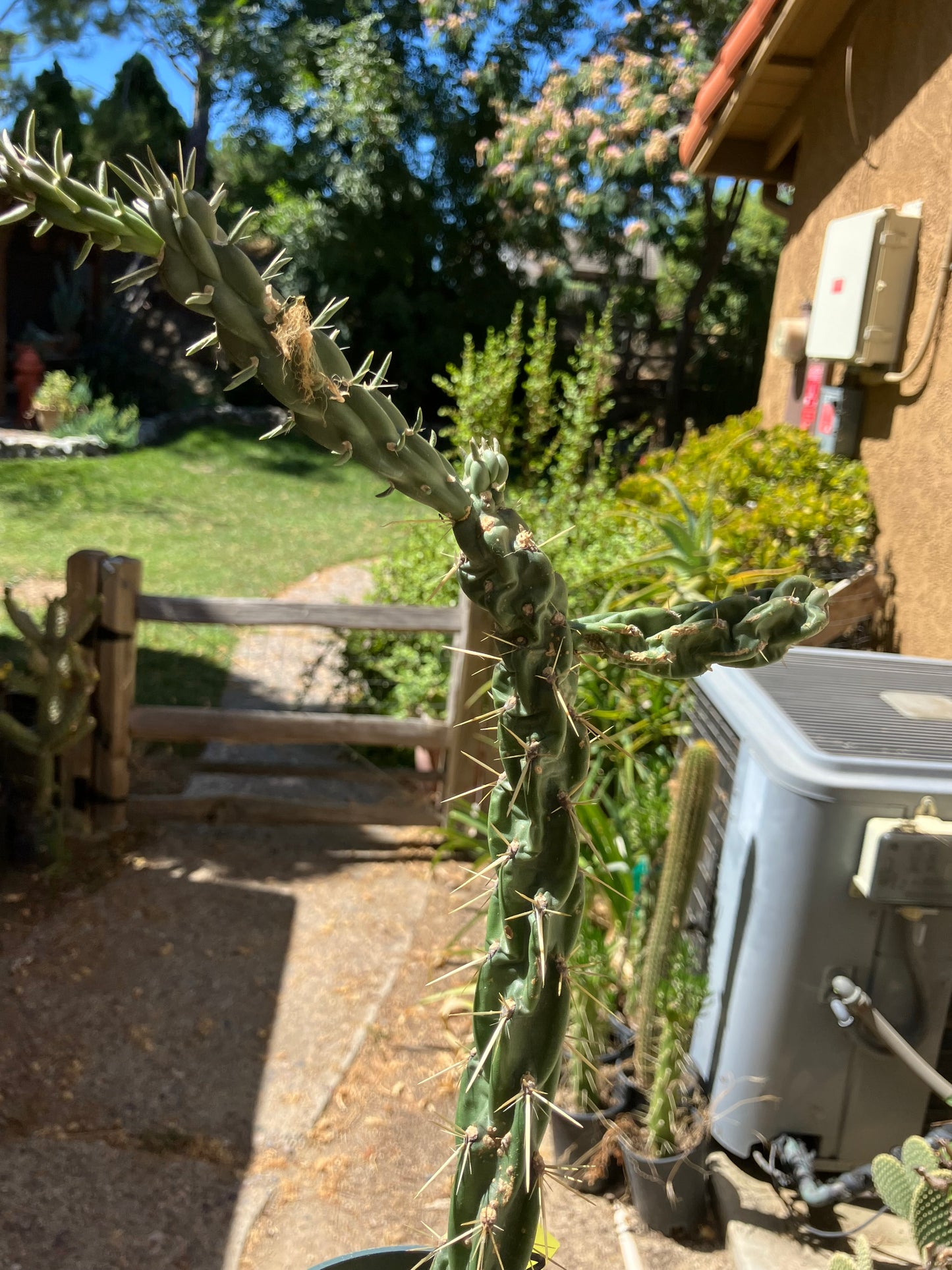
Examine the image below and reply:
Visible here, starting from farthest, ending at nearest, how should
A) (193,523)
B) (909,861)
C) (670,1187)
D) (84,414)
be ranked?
1. (84,414)
2. (193,523)
3. (670,1187)
4. (909,861)

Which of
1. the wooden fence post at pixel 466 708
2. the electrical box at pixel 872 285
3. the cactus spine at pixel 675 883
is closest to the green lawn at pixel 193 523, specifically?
the wooden fence post at pixel 466 708

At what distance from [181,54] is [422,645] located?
18403mm

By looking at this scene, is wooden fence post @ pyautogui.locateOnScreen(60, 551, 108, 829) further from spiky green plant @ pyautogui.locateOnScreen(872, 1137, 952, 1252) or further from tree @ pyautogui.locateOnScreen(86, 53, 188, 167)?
tree @ pyautogui.locateOnScreen(86, 53, 188, 167)

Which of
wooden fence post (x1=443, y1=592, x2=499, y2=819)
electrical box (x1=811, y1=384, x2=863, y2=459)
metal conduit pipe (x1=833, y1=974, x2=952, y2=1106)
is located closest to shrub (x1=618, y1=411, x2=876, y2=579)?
electrical box (x1=811, y1=384, x2=863, y2=459)

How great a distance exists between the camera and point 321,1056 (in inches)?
143

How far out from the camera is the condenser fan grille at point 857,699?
8.89 feet

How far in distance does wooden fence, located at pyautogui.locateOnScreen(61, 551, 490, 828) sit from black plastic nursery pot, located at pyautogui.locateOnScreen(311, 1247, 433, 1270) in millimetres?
2812

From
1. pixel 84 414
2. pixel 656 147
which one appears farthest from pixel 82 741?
pixel 656 147

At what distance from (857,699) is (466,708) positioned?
7.14 ft

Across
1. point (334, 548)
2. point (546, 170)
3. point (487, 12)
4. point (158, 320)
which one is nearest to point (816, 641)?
point (334, 548)

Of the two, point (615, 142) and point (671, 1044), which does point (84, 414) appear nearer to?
point (615, 142)

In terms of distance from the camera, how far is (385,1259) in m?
1.83

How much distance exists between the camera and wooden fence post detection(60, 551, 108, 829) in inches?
178

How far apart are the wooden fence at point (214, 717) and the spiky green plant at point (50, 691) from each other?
15cm
